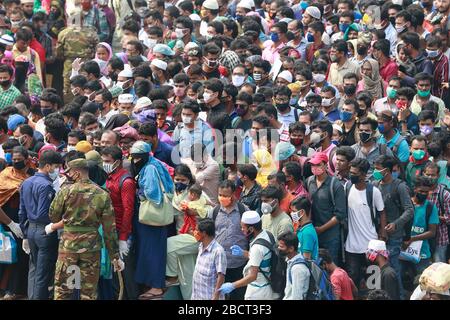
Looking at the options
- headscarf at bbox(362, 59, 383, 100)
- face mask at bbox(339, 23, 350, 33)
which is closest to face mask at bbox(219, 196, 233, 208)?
headscarf at bbox(362, 59, 383, 100)

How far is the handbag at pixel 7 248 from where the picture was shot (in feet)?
52.5

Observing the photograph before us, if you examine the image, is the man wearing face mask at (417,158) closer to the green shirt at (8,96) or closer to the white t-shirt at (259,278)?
the white t-shirt at (259,278)

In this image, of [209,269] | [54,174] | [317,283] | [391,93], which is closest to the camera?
[317,283]

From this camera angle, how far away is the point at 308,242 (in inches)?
582

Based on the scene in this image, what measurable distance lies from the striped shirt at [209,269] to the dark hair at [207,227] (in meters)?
0.11

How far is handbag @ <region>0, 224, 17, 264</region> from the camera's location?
1599 cm

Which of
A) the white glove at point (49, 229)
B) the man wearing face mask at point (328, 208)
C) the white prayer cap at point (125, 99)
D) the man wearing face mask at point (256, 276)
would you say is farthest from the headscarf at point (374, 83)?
the white glove at point (49, 229)

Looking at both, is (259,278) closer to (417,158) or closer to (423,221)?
(423,221)

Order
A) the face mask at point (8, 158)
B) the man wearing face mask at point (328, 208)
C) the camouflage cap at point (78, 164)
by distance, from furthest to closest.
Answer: the face mask at point (8, 158)
the man wearing face mask at point (328, 208)
the camouflage cap at point (78, 164)

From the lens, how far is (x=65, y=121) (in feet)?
58.2

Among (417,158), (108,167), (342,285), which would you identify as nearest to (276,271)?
(342,285)

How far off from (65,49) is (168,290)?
22.2 feet

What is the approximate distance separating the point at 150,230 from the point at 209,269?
1.04 m

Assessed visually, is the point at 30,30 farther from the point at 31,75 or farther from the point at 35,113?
the point at 35,113
